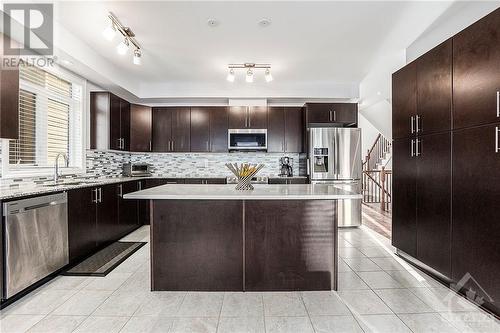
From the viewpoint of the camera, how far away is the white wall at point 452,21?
2.49 m

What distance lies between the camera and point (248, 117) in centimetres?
541

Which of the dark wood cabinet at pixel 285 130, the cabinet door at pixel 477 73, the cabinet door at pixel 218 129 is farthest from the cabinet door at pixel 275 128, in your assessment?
the cabinet door at pixel 477 73

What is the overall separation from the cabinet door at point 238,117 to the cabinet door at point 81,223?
9.37ft

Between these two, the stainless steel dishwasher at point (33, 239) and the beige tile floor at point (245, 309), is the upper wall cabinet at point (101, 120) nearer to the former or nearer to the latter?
the stainless steel dishwasher at point (33, 239)

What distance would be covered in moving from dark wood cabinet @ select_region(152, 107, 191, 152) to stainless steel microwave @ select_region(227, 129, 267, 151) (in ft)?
2.98

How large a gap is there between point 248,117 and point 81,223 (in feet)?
11.1

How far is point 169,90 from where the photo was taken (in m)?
5.28

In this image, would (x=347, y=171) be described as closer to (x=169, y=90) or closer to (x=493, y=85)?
(x=493, y=85)

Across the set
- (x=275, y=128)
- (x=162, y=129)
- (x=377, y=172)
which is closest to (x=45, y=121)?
(x=162, y=129)

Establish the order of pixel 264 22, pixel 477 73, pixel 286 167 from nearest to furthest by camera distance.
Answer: pixel 477 73 < pixel 264 22 < pixel 286 167

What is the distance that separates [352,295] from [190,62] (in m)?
3.74

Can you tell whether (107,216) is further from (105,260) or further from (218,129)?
(218,129)

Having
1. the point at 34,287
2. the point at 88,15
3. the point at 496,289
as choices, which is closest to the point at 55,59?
the point at 88,15

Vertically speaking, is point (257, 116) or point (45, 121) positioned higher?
point (257, 116)
